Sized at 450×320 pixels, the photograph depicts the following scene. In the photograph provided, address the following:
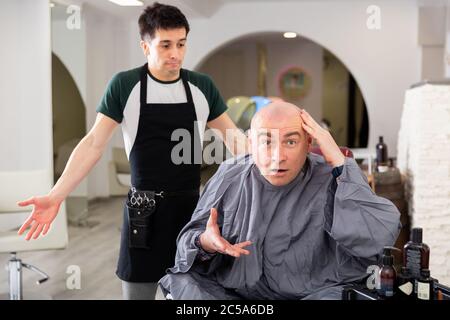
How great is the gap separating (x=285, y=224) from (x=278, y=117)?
0.28 metres

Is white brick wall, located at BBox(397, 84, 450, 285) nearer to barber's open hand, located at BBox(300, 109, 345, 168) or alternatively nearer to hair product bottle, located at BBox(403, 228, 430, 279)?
hair product bottle, located at BBox(403, 228, 430, 279)

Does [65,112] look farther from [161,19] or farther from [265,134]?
[265,134]

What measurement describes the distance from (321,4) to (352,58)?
63 centimetres

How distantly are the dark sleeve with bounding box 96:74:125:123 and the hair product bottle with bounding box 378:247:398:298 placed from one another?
2.89ft

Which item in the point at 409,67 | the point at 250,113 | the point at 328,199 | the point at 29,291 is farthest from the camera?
the point at 409,67

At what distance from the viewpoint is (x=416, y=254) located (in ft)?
4.89

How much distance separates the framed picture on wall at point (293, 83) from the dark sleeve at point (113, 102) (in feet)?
22.9

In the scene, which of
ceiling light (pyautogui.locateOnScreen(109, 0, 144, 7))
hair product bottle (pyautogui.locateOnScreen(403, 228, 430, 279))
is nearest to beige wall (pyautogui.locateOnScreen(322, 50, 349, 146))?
ceiling light (pyautogui.locateOnScreen(109, 0, 144, 7))

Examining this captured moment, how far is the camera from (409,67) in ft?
13.8

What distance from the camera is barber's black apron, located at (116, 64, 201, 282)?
1.78m

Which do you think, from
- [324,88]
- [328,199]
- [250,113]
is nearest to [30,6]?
[250,113]

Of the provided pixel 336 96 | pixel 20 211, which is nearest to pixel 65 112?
pixel 20 211

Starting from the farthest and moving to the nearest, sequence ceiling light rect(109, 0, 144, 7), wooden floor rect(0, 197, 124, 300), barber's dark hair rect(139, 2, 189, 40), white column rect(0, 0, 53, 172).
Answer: wooden floor rect(0, 197, 124, 300) → white column rect(0, 0, 53, 172) → ceiling light rect(109, 0, 144, 7) → barber's dark hair rect(139, 2, 189, 40)
